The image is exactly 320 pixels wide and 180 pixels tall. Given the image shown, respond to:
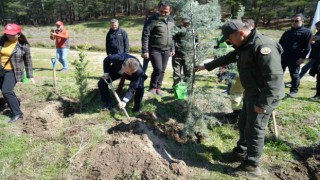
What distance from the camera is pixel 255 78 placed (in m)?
3.76

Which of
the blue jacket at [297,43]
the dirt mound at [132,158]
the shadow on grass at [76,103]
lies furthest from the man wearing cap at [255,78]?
the blue jacket at [297,43]

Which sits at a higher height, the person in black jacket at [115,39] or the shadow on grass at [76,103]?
the person in black jacket at [115,39]

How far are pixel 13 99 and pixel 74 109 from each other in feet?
4.24

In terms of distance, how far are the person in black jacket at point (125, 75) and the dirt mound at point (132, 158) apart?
2.47 feet

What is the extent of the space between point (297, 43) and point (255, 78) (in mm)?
4147

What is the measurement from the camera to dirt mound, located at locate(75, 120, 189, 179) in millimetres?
4082

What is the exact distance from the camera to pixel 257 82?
376 centimetres

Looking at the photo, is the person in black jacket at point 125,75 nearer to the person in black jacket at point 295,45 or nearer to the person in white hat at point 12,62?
the person in white hat at point 12,62

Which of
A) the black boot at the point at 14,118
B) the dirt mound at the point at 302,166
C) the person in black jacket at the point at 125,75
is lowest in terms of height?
the dirt mound at the point at 302,166

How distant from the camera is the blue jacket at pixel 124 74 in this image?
544 cm

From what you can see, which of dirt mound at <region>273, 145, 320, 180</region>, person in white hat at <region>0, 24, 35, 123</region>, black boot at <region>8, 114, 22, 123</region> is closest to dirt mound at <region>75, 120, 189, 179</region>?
dirt mound at <region>273, 145, 320, 180</region>

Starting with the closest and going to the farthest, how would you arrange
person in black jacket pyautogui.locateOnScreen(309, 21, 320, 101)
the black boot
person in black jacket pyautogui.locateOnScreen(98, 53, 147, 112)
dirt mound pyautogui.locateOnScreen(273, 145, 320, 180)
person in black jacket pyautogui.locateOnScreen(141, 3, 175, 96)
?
1. dirt mound pyautogui.locateOnScreen(273, 145, 320, 180)
2. person in black jacket pyautogui.locateOnScreen(98, 53, 147, 112)
3. the black boot
4. person in black jacket pyautogui.locateOnScreen(141, 3, 175, 96)
5. person in black jacket pyautogui.locateOnScreen(309, 21, 320, 101)

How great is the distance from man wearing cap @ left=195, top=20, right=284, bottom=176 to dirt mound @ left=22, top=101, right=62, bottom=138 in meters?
3.53

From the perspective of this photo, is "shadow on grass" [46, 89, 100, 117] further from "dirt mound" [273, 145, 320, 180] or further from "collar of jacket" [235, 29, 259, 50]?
"dirt mound" [273, 145, 320, 180]
